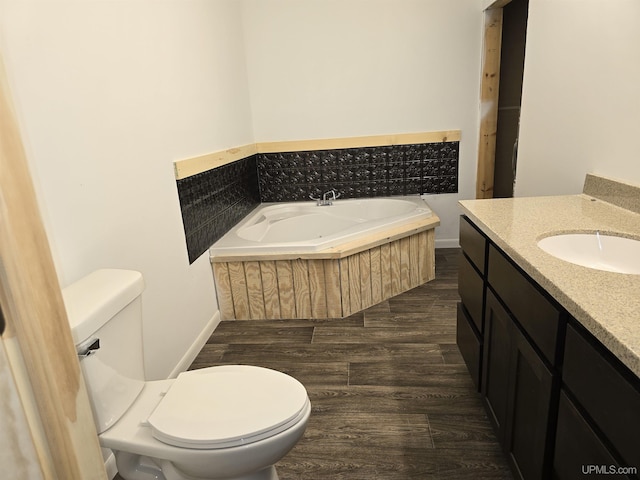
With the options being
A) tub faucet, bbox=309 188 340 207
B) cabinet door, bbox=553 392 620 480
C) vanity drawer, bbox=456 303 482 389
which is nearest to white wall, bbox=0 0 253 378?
tub faucet, bbox=309 188 340 207

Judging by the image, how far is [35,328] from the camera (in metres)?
0.82

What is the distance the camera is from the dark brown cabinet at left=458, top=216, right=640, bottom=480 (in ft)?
2.52

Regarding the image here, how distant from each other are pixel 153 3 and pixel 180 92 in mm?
437

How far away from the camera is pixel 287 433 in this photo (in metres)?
1.19

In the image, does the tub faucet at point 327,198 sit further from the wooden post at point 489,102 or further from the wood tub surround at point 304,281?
the wooden post at point 489,102

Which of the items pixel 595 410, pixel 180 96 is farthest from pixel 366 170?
pixel 595 410

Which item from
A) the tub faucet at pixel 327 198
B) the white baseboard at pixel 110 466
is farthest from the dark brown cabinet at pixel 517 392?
the tub faucet at pixel 327 198

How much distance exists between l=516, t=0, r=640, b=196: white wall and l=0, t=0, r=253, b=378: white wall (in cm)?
198

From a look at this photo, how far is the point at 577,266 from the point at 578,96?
50.4 inches

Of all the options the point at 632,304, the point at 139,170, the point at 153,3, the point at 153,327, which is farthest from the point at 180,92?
the point at 632,304

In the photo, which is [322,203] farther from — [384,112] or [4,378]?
[4,378]

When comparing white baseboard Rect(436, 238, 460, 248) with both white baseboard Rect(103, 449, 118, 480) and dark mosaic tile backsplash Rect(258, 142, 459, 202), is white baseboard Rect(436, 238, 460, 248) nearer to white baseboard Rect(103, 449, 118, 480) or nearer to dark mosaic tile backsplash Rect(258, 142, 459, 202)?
dark mosaic tile backsplash Rect(258, 142, 459, 202)

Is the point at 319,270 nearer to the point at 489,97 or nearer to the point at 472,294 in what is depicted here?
the point at 472,294

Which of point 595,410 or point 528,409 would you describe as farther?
point 528,409
